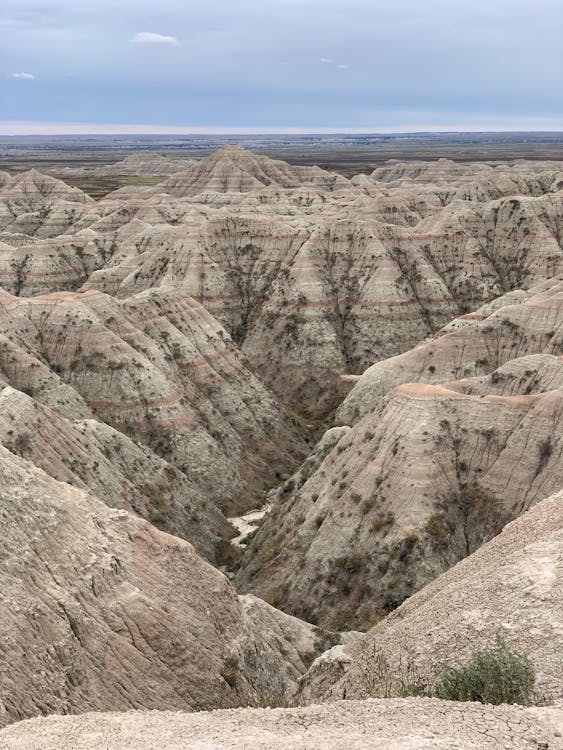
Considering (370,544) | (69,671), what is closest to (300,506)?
(370,544)

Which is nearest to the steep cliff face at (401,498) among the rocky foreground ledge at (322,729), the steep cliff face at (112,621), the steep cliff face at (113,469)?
the steep cliff face at (113,469)

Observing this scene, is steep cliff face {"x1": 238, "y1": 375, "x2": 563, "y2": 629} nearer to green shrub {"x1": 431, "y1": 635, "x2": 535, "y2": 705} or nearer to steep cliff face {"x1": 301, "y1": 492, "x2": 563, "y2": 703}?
steep cliff face {"x1": 301, "y1": 492, "x2": 563, "y2": 703}

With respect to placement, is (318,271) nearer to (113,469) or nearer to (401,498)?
(113,469)

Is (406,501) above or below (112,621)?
below

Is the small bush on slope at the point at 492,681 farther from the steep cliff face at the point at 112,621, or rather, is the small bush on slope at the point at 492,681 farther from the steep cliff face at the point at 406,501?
the steep cliff face at the point at 406,501

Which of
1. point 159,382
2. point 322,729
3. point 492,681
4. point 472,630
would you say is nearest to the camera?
point 322,729

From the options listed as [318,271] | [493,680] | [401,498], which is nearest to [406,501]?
[401,498]
